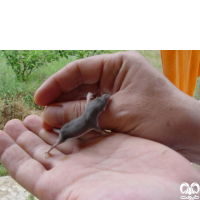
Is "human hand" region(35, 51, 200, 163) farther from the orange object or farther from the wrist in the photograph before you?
the orange object

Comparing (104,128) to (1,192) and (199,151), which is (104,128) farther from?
(1,192)

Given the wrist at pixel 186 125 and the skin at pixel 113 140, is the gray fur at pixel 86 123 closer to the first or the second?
the skin at pixel 113 140

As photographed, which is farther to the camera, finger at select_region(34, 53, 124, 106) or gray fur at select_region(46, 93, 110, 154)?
finger at select_region(34, 53, 124, 106)

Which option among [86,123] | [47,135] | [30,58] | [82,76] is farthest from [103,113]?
[30,58]

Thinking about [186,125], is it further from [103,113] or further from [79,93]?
[79,93]

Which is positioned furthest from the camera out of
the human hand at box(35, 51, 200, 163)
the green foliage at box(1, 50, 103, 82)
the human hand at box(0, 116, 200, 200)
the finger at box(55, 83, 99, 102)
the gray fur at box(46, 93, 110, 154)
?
the green foliage at box(1, 50, 103, 82)

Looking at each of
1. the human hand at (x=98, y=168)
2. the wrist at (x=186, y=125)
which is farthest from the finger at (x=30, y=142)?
the wrist at (x=186, y=125)

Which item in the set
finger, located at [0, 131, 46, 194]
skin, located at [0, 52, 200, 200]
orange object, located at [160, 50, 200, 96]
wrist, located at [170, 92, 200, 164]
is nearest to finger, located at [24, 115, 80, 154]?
skin, located at [0, 52, 200, 200]
